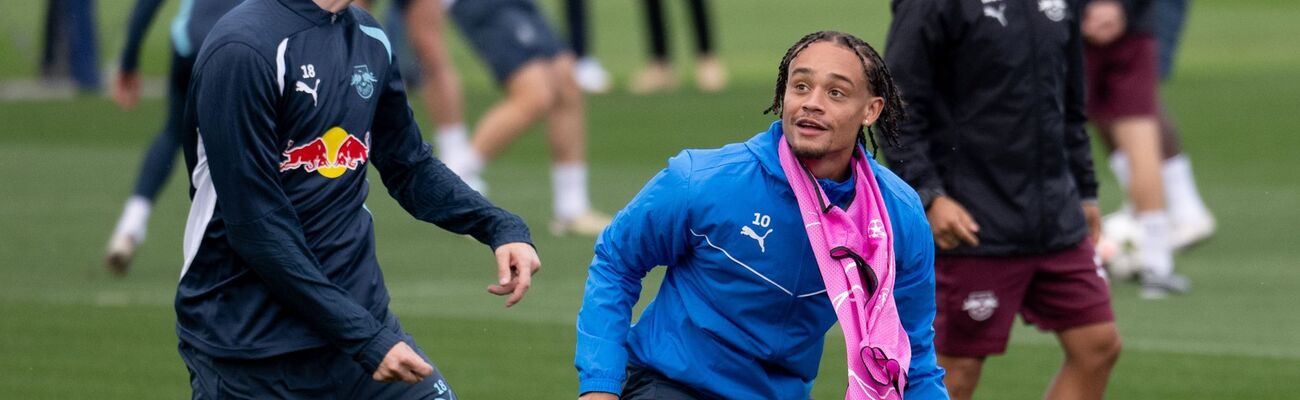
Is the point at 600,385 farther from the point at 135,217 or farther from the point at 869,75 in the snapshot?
the point at 135,217

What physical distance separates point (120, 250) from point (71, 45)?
13.5 meters

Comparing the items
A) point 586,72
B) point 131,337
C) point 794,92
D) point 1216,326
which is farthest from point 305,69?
point 586,72

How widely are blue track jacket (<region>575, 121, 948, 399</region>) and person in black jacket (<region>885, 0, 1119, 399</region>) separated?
1428 millimetres

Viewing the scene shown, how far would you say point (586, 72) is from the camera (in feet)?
74.7

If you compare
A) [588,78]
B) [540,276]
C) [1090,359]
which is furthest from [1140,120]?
[588,78]

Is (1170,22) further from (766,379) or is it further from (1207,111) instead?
(766,379)

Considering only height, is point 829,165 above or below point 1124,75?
above

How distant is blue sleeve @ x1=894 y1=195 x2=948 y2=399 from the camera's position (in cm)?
501

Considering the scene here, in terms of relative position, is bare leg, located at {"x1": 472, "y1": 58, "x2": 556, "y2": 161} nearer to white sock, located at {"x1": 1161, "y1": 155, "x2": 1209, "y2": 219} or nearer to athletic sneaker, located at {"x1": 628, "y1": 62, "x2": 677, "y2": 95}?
white sock, located at {"x1": 1161, "y1": 155, "x2": 1209, "y2": 219}

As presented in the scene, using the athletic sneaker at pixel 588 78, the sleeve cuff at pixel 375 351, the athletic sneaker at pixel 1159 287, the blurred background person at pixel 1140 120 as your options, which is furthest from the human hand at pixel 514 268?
the athletic sneaker at pixel 588 78

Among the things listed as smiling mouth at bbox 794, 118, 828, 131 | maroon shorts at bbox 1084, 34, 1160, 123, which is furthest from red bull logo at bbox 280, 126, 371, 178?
maroon shorts at bbox 1084, 34, 1160, 123

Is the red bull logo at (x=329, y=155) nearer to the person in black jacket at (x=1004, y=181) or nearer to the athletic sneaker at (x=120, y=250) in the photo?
the person in black jacket at (x=1004, y=181)

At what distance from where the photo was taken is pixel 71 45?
931 inches

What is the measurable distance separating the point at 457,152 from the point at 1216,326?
5669 millimetres
